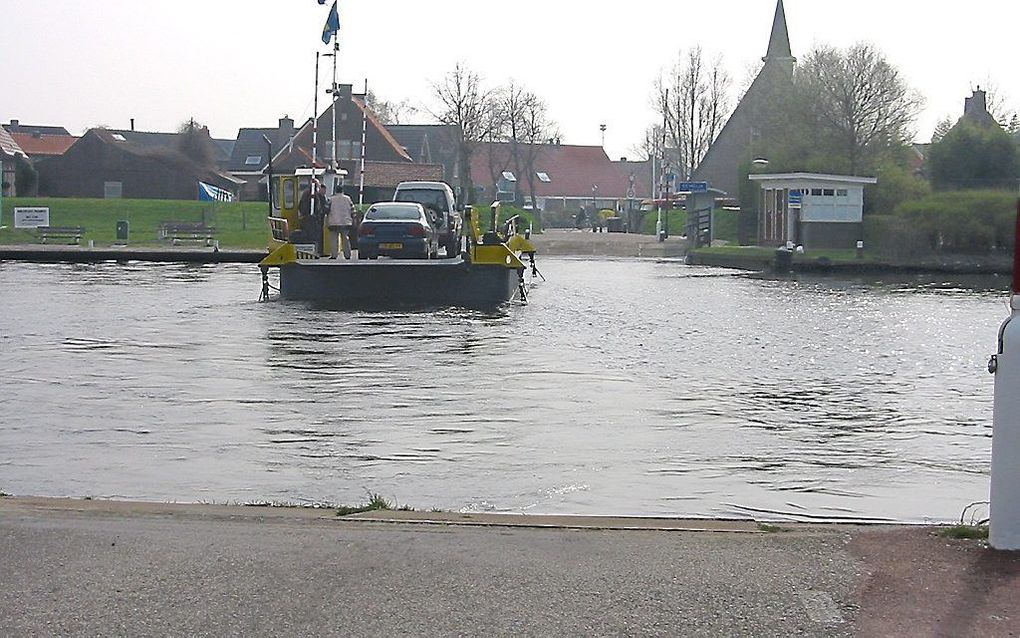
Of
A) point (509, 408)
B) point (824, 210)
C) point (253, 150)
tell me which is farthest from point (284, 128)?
point (509, 408)

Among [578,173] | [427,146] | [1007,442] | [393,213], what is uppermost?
[427,146]

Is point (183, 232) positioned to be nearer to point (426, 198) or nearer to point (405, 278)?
point (426, 198)

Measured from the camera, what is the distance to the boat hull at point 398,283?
28.3 meters

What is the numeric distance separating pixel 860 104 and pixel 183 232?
30.6 meters

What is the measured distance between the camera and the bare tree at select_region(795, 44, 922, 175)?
6066cm

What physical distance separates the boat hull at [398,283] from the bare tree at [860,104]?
35550mm

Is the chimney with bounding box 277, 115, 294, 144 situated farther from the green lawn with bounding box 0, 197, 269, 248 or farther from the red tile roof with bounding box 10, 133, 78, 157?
the green lawn with bounding box 0, 197, 269, 248

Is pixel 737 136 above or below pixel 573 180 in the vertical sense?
above

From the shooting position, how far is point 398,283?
93.9 ft

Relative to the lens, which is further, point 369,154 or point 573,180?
point 573,180

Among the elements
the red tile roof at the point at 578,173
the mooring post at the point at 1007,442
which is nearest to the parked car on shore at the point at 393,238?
the mooring post at the point at 1007,442

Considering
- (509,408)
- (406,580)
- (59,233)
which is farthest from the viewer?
(59,233)

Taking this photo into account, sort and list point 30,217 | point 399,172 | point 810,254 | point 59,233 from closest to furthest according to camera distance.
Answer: point 810,254 → point 59,233 → point 30,217 → point 399,172

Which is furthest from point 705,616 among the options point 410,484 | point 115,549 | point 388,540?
point 410,484
